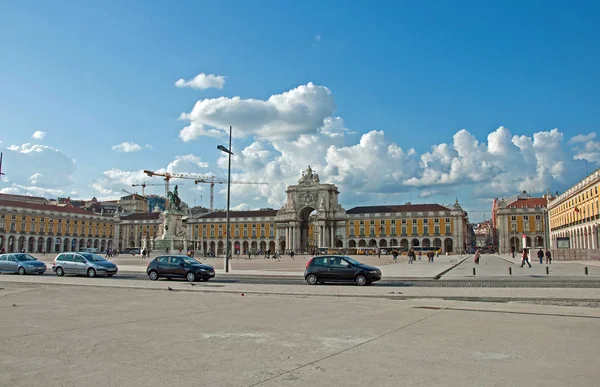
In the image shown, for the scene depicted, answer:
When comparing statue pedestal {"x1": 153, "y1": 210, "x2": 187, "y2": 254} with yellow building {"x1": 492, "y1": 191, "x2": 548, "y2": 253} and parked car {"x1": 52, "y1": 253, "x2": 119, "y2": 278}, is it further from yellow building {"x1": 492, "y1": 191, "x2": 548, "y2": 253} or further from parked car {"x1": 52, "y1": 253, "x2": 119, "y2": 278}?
yellow building {"x1": 492, "y1": 191, "x2": 548, "y2": 253}

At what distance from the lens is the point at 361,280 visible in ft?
71.0

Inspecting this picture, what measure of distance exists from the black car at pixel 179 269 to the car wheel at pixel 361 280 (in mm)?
7503

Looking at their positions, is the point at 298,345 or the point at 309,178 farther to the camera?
the point at 309,178

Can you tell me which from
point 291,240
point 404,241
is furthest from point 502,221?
point 291,240

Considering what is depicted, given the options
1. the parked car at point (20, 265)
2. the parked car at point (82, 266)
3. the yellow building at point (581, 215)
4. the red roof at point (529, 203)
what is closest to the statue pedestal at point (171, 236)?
the parked car at point (20, 265)

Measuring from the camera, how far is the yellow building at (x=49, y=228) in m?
114

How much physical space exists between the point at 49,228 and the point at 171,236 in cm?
7464

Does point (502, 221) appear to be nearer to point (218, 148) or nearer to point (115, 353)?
point (218, 148)

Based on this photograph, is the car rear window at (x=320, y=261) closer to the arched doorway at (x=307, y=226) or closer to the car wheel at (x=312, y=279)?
the car wheel at (x=312, y=279)

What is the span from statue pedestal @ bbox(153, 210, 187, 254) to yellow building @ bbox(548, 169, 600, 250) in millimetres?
45096

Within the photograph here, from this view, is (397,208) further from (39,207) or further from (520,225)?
(39,207)

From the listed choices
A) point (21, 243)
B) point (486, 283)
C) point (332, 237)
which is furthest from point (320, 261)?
point (21, 243)

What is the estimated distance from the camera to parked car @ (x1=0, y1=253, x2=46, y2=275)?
2912 centimetres

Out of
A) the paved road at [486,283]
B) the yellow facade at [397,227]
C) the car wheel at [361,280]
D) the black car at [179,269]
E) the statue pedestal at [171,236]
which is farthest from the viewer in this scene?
the yellow facade at [397,227]
